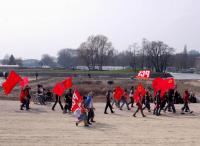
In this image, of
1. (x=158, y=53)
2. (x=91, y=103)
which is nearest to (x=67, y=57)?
(x=158, y=53)

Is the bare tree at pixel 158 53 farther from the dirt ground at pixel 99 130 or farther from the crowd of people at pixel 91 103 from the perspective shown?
the dirt ground at pixel 99 130

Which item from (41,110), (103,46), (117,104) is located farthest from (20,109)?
(103,46)

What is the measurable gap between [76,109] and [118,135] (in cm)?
348

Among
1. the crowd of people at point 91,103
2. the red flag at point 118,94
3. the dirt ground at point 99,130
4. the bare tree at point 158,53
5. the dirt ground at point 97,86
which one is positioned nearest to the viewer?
the dirt ground at point 99,130

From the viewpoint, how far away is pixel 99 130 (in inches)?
649

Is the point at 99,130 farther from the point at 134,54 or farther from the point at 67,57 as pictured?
the point at 67,57

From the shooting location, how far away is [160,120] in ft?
66.9

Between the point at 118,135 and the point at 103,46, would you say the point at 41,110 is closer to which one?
the point at 118,135

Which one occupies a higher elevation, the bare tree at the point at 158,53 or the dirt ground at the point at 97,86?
the bare tree at the point at 158,53

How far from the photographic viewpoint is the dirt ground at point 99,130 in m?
13.8

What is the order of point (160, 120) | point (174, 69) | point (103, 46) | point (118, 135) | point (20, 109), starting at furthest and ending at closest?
point (174, 69), point (103, 46), point (20, 109), point (160, 120), point (118, 135)

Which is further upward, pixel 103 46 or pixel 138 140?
pixel 103 46

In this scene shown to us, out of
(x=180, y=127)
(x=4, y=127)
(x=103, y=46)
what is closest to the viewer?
(x=4, y=127)

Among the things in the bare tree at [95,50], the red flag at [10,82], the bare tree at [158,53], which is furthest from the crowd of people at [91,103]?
the bare tree at [95,50]
